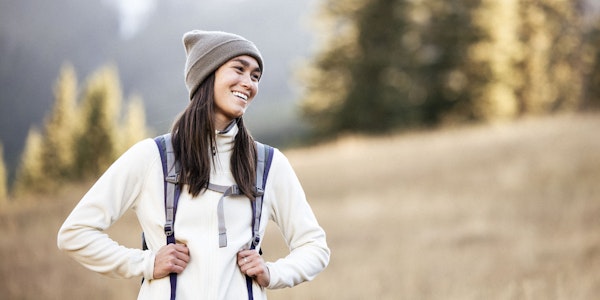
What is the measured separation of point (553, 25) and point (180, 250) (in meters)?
31.4

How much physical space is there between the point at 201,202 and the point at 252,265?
0.29 m

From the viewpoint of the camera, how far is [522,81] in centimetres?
3162

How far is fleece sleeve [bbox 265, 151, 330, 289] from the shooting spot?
2.53 meters

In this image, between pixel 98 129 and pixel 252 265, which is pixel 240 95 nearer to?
pixel 252 265

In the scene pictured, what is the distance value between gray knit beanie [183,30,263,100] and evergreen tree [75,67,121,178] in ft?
147

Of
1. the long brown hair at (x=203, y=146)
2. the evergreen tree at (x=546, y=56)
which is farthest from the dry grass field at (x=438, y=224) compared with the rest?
the evergreen tree at (x=546, y=56)

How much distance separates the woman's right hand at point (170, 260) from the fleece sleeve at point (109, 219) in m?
0.04

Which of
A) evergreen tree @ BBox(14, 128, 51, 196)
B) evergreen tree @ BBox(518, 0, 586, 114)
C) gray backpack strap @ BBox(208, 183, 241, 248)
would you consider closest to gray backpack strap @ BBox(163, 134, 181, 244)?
gray backpack strap @ BBox(208, 183, 241, 248)

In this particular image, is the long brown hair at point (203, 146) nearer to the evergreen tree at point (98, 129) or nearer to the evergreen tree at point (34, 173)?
the evergreen tree at point (98, 129)

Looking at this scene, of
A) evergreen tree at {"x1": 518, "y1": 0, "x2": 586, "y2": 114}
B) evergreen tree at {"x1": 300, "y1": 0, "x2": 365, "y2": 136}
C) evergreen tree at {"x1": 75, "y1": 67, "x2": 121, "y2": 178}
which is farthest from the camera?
evergreen tree at {"x1": 75, "y1": 67, "x2": 121, "y2": 178}

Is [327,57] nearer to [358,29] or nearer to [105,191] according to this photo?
[358,29]

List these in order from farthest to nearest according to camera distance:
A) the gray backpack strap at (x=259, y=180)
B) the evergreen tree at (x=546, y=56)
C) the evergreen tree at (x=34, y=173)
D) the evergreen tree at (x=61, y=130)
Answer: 1. the evergreen tree at (x=34, y=173)
2. the evergreen tree at (x=61, y=130)
3. the evergreen tree at (x=546, y=56)
4. the gray backpack strap at (x=259, y=180)

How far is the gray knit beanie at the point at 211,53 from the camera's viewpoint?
2475mm

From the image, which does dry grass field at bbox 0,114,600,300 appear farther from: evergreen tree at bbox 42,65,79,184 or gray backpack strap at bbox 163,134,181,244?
evergreen tree at bbox 42,65,79,184
